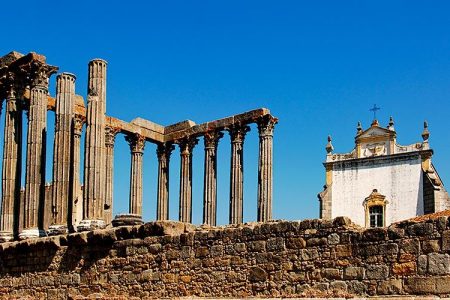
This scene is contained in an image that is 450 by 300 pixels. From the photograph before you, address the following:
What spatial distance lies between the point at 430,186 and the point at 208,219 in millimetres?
16460

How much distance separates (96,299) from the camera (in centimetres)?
1515

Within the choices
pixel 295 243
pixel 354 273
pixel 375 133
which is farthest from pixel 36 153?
pixel 375 133

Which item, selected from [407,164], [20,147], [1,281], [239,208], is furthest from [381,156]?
[1,281]

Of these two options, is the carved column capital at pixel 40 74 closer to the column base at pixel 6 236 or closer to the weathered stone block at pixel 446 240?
the column base at pixel 6 236

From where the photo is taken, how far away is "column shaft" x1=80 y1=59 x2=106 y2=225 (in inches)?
826

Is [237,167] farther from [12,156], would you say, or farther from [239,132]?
[12,156]

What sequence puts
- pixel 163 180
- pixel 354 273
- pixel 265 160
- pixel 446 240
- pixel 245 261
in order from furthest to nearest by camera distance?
pixel 163 180 → pixel 265 160 → pixel 245 261 → pixel 354 273 → pixel 446 240

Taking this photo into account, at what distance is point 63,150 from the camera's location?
21.5 metres

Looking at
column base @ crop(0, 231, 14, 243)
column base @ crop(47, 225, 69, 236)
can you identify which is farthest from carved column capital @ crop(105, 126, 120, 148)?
column base @ crop(47, 225, 69, 236)

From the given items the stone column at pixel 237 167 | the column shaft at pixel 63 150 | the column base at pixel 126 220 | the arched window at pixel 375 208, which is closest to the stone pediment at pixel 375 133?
the arched window at pixel 375 208

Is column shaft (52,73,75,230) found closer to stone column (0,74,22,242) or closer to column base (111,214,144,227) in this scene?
stone column (0,74,22,242)

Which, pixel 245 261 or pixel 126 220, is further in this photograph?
pixel 126 220

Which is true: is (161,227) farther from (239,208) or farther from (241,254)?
(239,208)

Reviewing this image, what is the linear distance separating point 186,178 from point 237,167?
366 centimetres
